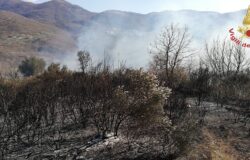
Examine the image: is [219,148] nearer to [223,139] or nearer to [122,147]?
[223,139]

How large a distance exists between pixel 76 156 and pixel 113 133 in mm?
1821

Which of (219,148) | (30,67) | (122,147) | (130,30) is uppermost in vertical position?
(130,30)

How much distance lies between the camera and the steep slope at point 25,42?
88.2 m

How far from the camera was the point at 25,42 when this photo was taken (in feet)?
342

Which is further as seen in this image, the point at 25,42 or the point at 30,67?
the point at 25,42

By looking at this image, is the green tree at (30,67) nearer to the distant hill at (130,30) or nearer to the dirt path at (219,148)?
the distant hill at (130,30)

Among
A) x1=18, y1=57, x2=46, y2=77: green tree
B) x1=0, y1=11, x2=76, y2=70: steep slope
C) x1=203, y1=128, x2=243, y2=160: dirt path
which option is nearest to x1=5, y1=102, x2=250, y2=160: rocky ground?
x1=203, y1=128, x2=243, y2=160: dirt path

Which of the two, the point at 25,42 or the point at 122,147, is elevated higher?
the point at 122,147

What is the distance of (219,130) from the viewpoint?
1136 cm

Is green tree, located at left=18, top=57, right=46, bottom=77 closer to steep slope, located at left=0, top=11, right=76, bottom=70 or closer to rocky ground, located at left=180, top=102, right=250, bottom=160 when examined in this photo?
steep slope, located at left=0, top=11, right=76, bottom=70

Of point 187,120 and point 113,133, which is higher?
point 187,120

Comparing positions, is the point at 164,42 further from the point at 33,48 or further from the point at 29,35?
the point at 29,35

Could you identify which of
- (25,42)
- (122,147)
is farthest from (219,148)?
(25,42)

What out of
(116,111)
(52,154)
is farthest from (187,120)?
(52,154)
